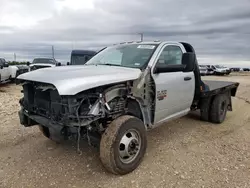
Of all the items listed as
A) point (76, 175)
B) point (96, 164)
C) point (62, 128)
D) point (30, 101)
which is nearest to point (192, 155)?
point (96, 164)

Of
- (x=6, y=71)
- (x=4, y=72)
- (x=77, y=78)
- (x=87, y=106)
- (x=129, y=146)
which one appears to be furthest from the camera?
(x=6, y=71)

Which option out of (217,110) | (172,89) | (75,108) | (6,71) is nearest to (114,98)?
(75,108)

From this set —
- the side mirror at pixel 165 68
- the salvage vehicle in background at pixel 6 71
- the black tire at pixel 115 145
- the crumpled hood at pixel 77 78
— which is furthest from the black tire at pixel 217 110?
the salvage vehicle in background at pixel 6 71

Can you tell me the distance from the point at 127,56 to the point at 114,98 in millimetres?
1222

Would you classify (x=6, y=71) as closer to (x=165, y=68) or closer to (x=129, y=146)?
(x=165, y=68)

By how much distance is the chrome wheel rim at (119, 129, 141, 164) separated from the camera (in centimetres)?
376

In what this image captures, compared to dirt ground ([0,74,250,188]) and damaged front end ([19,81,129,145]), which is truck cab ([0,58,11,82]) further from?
damaged front end ([19,81,129,145])

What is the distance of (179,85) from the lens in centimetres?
498

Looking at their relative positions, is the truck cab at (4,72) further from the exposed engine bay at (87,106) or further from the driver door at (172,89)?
the driver door at (172,89)

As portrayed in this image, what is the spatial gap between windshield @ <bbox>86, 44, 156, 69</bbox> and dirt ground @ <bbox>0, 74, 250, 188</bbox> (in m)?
1.60

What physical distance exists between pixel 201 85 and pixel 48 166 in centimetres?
368

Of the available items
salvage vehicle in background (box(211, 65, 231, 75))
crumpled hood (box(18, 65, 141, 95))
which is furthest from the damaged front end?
salvage vehicle in background (box(211, 65, 231, 75))

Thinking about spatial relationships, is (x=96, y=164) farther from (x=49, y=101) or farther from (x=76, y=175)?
(x=49, y=101)

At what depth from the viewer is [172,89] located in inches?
189
